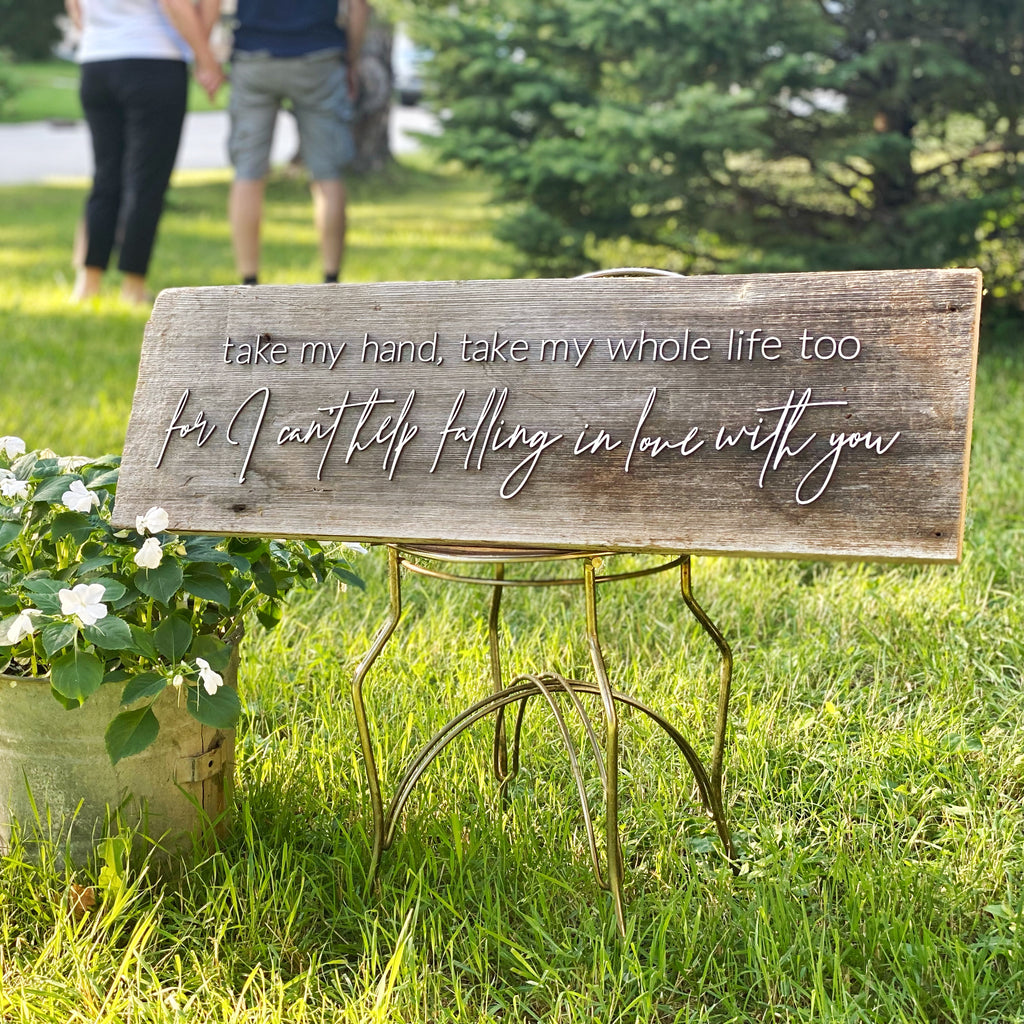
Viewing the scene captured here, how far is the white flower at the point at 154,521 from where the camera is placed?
1.51 meters

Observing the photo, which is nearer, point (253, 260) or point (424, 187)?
point (253, 260)

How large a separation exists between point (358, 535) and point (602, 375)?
373 mm

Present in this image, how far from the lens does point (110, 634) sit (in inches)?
57.7

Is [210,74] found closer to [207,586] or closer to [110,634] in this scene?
[207,586]

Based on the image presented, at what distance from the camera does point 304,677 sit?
2.30 metres

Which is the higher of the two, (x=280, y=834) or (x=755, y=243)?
(x=755, y=243)

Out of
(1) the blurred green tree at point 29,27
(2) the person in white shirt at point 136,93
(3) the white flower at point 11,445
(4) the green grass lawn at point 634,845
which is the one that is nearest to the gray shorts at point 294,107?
(2) the person in white shirt at point 136,93

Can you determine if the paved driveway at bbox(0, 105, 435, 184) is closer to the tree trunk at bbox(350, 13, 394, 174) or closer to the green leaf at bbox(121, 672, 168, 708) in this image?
the tree trunk at bbox(350, 13, 394, 174)

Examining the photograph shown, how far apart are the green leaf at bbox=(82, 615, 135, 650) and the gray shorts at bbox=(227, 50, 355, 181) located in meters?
3.93

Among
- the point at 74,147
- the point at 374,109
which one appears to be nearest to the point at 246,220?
the point at 374,109

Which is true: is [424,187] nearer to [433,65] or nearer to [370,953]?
[433,65]

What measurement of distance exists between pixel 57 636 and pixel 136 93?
434cm

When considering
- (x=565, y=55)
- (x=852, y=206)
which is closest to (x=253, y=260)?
(x=565, y=55)

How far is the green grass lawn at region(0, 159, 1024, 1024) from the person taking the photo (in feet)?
4.78
